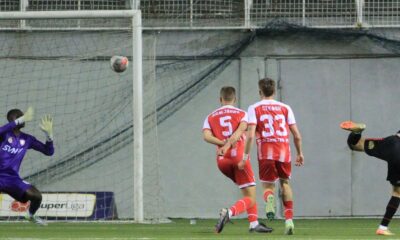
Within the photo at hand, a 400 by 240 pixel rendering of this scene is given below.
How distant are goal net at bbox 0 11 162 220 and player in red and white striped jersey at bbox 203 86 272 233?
5.16 metres

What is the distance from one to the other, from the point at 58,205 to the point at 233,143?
16.8ft

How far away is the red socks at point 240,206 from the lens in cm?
1172

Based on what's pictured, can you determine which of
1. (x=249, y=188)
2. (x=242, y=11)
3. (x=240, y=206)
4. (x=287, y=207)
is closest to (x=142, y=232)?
(x=240, y=206)

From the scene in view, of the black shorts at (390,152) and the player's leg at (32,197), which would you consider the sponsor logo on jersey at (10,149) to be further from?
the black shorts at (390,152)

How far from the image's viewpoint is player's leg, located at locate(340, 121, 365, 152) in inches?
451

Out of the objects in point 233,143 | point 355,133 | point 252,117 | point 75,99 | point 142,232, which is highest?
point 75,99

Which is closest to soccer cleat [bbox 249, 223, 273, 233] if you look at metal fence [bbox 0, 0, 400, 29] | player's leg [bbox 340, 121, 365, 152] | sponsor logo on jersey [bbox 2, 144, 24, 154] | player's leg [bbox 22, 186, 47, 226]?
player's leg [bbox 340, 121, 365, 152]

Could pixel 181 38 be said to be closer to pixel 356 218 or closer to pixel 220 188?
pixel 220 188

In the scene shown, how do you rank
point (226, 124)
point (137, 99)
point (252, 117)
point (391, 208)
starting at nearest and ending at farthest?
point (391, 208), point (252, 117), point (226, 124), point (137, 99)

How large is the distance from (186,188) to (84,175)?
1807 millimetres

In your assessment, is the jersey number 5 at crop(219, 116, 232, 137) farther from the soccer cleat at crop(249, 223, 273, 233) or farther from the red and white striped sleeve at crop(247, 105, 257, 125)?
the soccer cleat at crop(249, 223, 273, 233)

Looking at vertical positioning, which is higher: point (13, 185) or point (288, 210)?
point (13, 185)

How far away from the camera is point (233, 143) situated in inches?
477

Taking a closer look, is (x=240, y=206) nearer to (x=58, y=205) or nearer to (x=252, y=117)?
(x=252, y=117)
